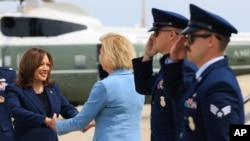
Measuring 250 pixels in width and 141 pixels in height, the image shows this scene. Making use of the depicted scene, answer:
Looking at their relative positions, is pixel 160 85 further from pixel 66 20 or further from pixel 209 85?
pixel 66 20

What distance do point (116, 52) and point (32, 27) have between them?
10182 millimetres

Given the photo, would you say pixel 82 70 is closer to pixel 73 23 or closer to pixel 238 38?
pixel 73 23

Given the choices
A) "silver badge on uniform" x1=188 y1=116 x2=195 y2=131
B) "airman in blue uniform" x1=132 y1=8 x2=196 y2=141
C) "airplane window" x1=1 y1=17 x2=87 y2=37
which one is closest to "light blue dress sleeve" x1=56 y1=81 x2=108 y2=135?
"airman in blue uniform" x1=132 y1=8 x2=196 y2=141

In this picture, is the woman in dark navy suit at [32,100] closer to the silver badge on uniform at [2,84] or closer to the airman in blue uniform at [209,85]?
the silver badge on uniform at [2,84]

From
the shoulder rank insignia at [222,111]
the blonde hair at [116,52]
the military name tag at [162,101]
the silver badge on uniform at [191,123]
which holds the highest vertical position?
the blonde hair at [116,52]

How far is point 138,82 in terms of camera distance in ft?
11.6

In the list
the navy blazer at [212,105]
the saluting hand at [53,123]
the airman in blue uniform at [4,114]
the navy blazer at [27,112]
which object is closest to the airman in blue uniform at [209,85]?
the navy blazer at [212,105]

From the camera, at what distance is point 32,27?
1352 cm

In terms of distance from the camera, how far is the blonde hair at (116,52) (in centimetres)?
357

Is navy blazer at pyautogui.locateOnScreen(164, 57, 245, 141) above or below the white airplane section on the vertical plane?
above

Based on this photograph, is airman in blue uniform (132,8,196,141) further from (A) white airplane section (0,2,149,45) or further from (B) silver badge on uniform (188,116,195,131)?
(A) white airplane section (0,2,149,45)

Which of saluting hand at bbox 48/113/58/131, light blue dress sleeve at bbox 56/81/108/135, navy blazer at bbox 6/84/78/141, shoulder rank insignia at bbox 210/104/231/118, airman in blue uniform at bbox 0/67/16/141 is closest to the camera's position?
shoulder rank insignia at bbox 210/104/231/118

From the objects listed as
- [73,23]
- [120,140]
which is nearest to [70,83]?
[73,23]

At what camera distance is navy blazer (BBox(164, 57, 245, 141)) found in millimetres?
2482
